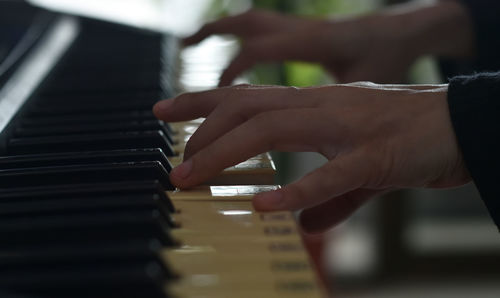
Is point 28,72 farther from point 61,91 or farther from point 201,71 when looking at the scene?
point 201,71

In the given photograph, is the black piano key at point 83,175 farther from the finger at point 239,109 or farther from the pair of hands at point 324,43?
the pair of hands at point 324,43

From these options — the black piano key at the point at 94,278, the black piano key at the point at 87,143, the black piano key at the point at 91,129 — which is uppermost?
the black piano key at the point at 94,278

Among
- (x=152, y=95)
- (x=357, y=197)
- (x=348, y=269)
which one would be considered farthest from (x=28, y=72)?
(x=348, y=269)

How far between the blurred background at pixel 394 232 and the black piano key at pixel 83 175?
6.00ft

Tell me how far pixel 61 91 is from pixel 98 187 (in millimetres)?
453

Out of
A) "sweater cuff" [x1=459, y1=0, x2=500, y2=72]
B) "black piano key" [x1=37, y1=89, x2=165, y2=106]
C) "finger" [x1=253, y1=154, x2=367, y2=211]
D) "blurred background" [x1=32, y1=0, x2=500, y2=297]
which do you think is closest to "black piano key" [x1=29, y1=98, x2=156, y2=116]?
"black piano key" [x1=37, y1=89, x2=165, y2=106]

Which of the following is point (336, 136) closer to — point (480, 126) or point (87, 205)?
point (480, 126)

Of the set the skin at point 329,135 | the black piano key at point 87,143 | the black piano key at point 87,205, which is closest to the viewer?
the black piano key at point 87,205

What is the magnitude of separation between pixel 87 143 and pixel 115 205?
9.4 inches

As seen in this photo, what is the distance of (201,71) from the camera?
1430 millimetres

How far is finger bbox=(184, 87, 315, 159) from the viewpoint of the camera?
2.54 ft

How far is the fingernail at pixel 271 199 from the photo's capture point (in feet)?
2.23

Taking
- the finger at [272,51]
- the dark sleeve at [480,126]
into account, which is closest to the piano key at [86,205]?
the dark sleeve at [480,126]

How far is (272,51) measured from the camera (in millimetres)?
1471
